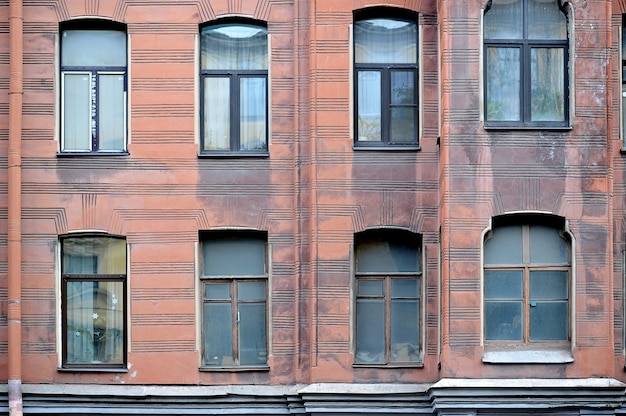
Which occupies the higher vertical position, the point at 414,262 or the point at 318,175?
the point at 318,175

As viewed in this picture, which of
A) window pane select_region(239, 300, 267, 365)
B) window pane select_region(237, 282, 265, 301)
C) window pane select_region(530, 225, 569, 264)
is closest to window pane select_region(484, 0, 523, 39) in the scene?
window pane select_region(530, 225, 569, 264)

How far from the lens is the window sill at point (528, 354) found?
1702cm

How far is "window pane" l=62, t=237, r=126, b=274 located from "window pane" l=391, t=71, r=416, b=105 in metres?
4.78

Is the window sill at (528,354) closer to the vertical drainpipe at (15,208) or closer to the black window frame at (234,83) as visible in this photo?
the black window frame at (234,83)

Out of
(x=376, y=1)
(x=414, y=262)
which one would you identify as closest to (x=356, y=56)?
(x=376, y=1)

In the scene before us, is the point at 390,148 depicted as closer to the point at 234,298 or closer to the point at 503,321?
the point at 503,321

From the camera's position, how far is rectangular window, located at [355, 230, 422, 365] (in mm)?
17953

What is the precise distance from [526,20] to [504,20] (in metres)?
0.32

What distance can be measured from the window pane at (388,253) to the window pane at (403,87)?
6.67 ft

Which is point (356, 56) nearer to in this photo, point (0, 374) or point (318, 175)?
point (318, 175)

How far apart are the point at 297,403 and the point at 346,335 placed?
124cm

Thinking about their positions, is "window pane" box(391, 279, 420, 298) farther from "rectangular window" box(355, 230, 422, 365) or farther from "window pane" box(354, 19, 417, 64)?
"window pane" box(354, 19, 417, 64)

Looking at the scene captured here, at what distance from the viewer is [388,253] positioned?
18.1m

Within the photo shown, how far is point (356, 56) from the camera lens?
714 inches
